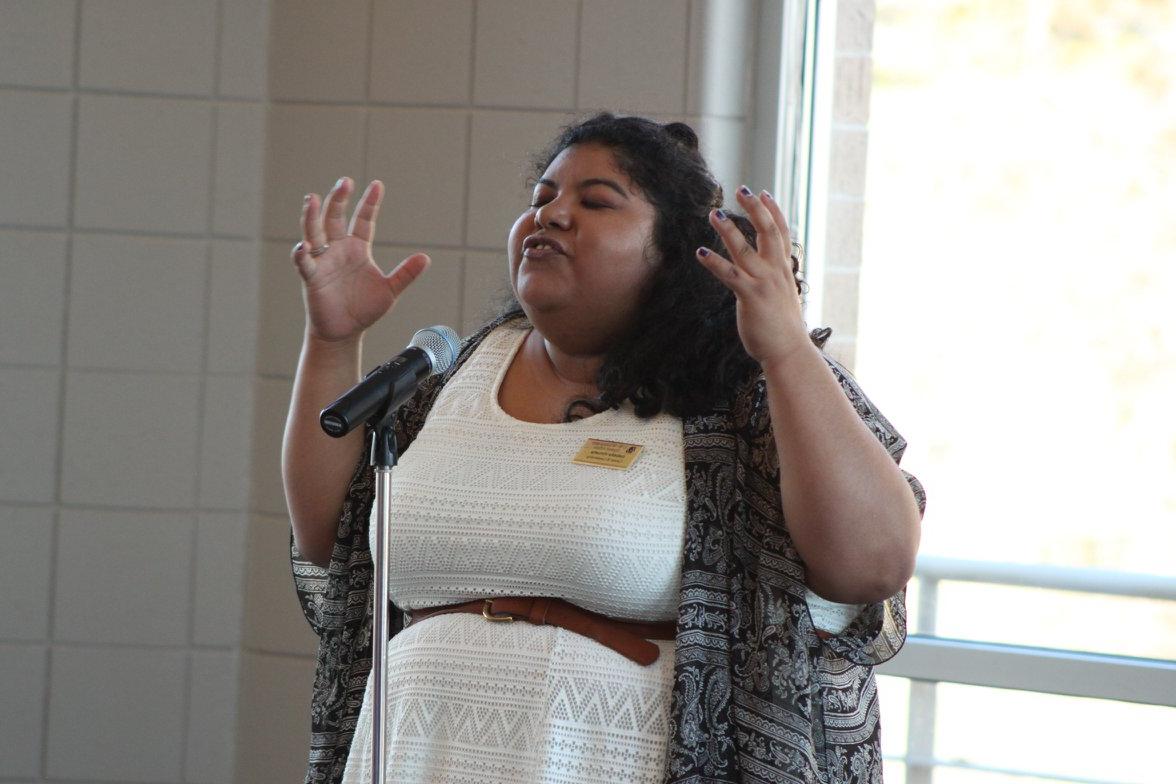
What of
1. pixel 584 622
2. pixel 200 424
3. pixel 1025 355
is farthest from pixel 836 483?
pixel 200 424

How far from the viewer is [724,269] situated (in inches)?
52.7

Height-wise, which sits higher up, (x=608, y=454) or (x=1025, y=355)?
(x=1025, y=355)

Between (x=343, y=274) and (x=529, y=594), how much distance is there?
0.48 meters

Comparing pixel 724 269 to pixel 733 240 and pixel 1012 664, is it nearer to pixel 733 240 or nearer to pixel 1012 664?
pixel 733 240

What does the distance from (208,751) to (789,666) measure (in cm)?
153

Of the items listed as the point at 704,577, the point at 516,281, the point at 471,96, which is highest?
the point at 471,96

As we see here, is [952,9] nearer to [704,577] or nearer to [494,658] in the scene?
[704,577]

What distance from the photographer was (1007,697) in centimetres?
250

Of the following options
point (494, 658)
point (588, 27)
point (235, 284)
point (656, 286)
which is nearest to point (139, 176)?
point (235, 284)

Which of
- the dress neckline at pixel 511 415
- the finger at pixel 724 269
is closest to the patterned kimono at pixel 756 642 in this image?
the dress neckline at pixel 511 415

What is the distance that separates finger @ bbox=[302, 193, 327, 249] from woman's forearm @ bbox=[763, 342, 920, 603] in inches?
23.9

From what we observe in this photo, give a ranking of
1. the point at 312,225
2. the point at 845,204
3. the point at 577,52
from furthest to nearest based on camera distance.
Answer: the point at 845,204, the point at 577,52, the point at 312,225

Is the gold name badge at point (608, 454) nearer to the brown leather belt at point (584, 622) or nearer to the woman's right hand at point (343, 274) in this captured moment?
the brown leather belt at point (584, 622)

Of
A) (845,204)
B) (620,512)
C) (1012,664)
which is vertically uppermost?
(845,204)
